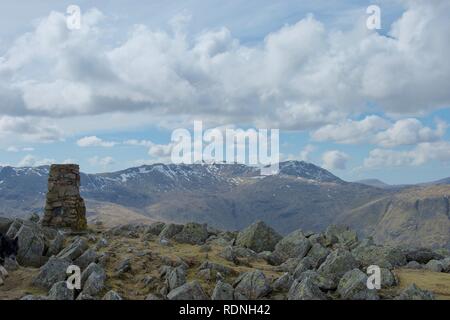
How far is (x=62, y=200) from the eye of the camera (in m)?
39.0

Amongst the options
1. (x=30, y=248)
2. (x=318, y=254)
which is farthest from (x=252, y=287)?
(x=30, y=248)

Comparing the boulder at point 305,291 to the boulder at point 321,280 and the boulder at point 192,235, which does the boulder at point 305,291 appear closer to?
the boulder at point 321,280

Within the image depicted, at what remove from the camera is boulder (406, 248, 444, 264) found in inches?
1501

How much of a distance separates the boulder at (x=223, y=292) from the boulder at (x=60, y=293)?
22.3 ft

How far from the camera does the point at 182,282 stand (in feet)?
80.4

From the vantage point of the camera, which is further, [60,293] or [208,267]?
[208,267]

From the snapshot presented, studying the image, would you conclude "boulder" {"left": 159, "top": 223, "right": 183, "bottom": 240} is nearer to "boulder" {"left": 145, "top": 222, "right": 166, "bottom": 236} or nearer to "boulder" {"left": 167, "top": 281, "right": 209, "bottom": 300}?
"boulder" {"left": 145, "top": 222, "right": 166, "bottom": 236}

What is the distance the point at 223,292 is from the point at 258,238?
16.1 meters

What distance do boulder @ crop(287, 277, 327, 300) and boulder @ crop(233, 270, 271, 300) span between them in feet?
4.41

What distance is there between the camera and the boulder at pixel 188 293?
22.5 m

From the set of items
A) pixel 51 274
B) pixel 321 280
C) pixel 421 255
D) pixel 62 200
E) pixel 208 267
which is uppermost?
pixel 62 200

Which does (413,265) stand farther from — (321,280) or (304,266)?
(321,280)

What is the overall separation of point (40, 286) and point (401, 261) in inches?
1005

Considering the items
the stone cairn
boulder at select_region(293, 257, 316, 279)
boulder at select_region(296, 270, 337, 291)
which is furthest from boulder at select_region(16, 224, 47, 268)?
boulder at select_region(296, 270, 337, 291)
